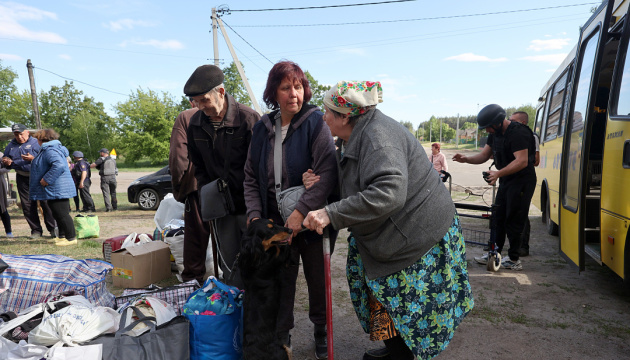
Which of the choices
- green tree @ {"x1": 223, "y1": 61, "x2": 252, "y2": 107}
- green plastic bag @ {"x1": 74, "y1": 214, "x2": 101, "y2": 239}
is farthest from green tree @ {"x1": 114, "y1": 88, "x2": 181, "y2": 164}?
green plastic bag @ {"x1": 74, "y1": 214, "x2": 101, "y2": 239}

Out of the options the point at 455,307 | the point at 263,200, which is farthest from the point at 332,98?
the point at 455,307

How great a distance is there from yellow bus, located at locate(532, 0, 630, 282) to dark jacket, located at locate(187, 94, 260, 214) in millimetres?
2980

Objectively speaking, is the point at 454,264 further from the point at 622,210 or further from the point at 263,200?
the point at 622,210

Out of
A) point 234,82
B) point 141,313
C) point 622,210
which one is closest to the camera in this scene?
point 141,313

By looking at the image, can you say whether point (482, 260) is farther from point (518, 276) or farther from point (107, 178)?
point (107, 178)

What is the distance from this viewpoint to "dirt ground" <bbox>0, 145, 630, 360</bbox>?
9.47ft

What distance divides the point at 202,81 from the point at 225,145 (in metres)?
0.51

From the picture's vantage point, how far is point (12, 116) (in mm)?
43312

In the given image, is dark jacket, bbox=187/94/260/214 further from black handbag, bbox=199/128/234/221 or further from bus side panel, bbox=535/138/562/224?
bus side panel, bbox=535/138/562/224

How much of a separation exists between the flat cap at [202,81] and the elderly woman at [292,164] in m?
0.52

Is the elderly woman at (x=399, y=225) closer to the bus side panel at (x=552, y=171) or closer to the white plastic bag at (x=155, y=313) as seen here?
the white plastic bag at (x=155, y=313)

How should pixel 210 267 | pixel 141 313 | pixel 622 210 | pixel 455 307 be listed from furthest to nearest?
1. pixel 210 267
2. pixel 622 210
3. pixel 141 313
4. pixel 455 307

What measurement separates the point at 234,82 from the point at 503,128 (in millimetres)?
41391

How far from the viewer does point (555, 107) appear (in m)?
6.82
